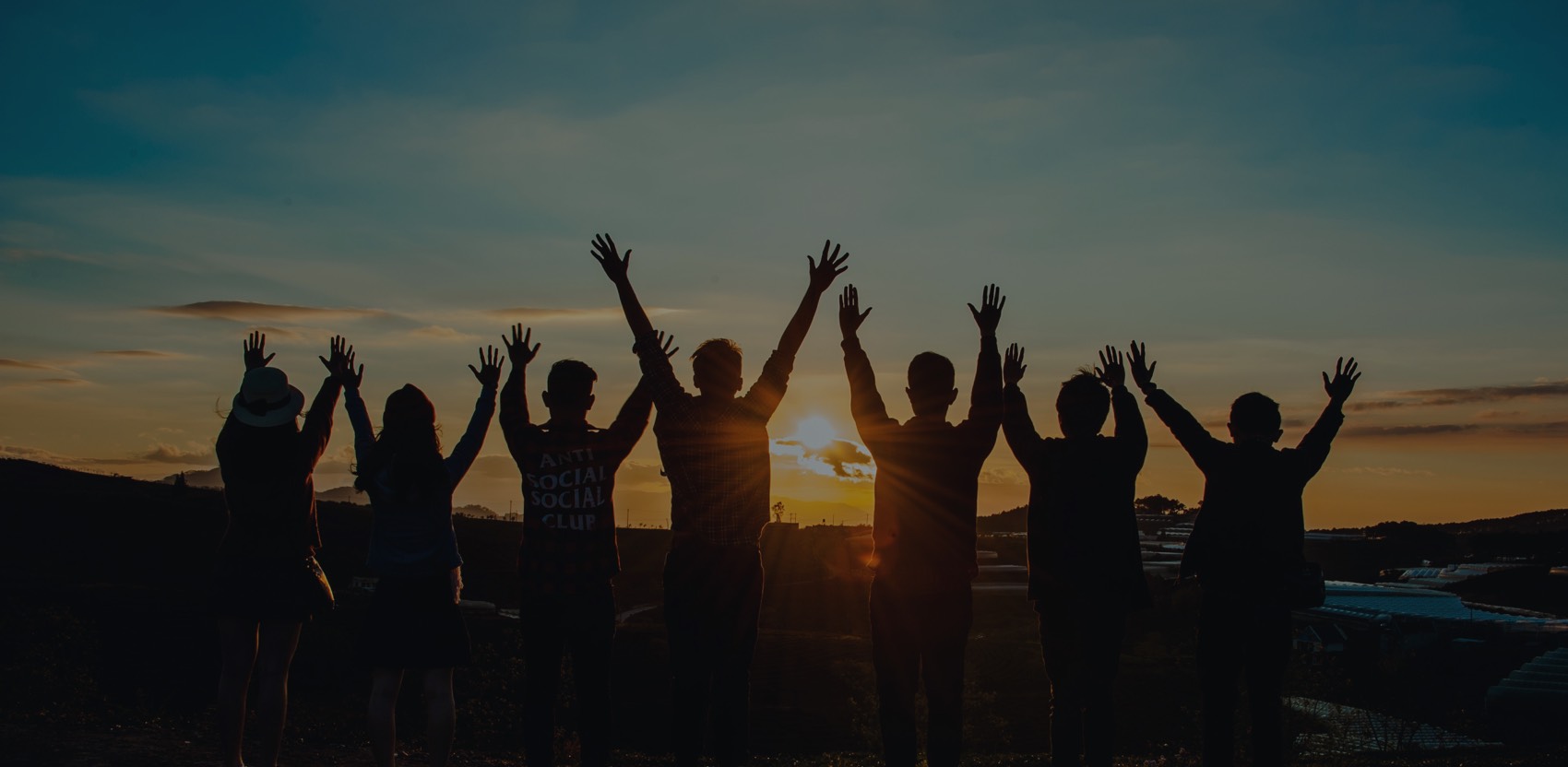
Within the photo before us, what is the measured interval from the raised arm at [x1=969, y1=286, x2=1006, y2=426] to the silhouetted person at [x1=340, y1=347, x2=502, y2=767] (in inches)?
112

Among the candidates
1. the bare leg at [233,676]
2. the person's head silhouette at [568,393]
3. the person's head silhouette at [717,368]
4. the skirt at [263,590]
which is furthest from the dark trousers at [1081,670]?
the bare leg at [233,676]

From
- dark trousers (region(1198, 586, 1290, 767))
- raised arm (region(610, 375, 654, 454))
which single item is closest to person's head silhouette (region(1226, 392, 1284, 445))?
dark trousers (region(1198, 586, 1290, 767))

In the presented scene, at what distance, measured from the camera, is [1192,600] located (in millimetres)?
53406

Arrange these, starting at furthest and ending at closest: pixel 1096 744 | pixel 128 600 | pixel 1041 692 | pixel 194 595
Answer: pixel 194 595, pixel 128 600, pixel 1041 692, pixel 1096 744

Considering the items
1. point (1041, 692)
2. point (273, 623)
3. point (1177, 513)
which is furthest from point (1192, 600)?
point (1177, 513)

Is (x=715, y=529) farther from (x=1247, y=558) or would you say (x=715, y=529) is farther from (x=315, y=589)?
(x=1247, y=558)

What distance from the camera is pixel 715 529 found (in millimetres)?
5516

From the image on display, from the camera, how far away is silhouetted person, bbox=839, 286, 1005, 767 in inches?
224

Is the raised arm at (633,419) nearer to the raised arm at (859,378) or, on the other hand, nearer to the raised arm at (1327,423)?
the raised arm at (859,378)

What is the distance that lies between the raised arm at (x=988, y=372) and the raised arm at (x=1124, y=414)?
813 mm

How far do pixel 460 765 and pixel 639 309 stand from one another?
5247 millimetres

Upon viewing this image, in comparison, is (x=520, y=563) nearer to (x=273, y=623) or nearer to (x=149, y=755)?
(x=273, y=623)

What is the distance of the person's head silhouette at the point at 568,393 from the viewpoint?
222 inches

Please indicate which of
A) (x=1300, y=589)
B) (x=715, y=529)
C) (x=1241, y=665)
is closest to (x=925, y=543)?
(x=715, y=529)
